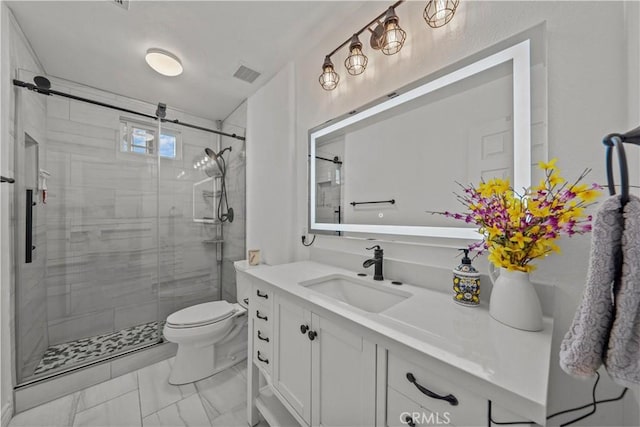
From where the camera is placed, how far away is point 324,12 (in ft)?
4.69

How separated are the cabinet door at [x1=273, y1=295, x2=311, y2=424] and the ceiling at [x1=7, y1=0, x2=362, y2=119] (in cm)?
172

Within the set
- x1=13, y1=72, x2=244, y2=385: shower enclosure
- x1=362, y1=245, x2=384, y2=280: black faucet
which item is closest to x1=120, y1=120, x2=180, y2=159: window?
x1=13, y1=72, x2=244, y2=385: shower enclosure

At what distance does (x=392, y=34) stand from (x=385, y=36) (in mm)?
34

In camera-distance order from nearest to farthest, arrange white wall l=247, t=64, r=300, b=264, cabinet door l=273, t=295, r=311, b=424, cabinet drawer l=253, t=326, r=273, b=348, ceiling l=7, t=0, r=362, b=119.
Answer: cabinet door l=273, t=295, r=311, b=424 → cabinet drawer l=253, t=326, r=273, b=348 → ceiling l=7, t=0, r=362, b=119 → white wall l=247, t=64, r=300, b=264

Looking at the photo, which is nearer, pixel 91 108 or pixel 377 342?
pixel 377 342

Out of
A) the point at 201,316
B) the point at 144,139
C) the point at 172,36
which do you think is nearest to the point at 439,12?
the point at 172,36

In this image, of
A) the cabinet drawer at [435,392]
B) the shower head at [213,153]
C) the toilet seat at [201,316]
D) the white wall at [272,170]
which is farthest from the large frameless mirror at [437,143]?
the shower head at [213,153]

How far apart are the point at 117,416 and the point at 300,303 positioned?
150cm

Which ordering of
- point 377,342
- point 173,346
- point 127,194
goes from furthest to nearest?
point 127,194
point 173,346
point 377,342

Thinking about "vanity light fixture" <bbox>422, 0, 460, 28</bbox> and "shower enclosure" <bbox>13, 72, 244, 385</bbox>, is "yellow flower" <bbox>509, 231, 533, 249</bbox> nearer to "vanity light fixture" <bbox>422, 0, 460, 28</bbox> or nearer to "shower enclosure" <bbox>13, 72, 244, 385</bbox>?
"vanity light fixture" <bbox>422, 0, 460, 28</bbox>

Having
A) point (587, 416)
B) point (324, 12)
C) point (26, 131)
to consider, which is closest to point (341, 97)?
point (324, 12)

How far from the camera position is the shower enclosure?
1.70m

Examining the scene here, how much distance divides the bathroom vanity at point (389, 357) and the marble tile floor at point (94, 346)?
1577mm

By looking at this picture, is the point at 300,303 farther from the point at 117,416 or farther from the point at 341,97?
the point at 117,416
